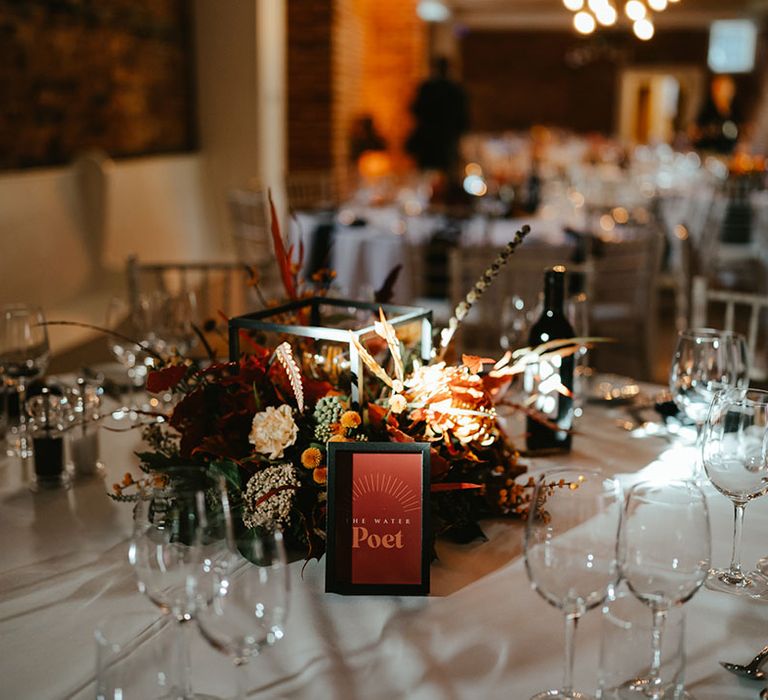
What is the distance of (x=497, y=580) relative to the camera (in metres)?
1.24

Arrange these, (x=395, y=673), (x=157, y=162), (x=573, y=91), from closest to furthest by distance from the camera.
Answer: (x=395, y=673) < (x=157, y=162) < (x=573, y=91)

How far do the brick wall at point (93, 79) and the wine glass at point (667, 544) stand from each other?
4.03m

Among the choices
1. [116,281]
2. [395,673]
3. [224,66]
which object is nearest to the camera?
[395,673]

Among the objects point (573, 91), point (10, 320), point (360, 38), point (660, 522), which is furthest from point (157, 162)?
point (573, 91)

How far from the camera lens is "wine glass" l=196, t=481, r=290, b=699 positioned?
85cm

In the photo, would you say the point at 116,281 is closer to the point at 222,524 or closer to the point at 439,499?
the point at 439,499

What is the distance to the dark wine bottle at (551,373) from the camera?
1.68m

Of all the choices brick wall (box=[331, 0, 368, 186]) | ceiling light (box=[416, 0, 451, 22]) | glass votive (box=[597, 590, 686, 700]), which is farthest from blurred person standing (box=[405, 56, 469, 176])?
glass votive (box=[597, 590, 686, 700])

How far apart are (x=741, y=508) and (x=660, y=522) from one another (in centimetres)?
41

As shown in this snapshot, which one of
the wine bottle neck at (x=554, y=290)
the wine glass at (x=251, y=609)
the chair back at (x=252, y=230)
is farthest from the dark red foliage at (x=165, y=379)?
the chair back at (x=252, y=230)

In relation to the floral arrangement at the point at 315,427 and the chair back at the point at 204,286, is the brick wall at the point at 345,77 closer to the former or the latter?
the chair back at the point at 204,286

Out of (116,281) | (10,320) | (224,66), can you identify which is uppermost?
(224,66)

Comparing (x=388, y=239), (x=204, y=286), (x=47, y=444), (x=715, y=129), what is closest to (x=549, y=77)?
(x=715, y=129)

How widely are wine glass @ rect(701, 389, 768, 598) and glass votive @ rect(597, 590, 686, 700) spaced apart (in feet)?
0.58
